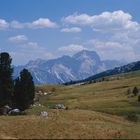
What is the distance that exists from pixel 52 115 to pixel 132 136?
20.4m

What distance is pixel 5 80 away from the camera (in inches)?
3504

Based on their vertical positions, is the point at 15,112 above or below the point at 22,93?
below

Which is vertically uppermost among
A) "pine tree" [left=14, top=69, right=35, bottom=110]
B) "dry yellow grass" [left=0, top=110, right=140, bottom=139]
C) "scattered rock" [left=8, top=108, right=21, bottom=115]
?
"pine tree" [left=14, top=69, right=35, bottom=110]

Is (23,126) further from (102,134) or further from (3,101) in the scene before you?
(3,101)

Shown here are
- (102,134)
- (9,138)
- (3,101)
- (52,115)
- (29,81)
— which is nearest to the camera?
(9,138)

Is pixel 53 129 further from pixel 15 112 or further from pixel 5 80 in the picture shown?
pixel 5 80

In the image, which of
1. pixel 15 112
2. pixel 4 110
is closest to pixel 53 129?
pixel 15 112

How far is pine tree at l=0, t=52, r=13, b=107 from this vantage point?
88.3 m

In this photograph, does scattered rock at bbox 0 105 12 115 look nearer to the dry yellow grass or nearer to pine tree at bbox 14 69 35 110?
pine tree at bbox 14 69 35 110

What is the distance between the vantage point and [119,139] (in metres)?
55.1

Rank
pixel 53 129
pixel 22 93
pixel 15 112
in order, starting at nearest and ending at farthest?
pixel 53 129 < pixel 15 112 < pixel 22 93

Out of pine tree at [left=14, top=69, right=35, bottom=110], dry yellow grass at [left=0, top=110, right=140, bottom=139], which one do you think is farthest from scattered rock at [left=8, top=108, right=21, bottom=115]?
dry yellow grass at [left=0, top=110, right=140, bottom=139]

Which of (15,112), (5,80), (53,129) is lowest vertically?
(53,129)

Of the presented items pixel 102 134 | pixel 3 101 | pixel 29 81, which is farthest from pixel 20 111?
pixel 102 134
